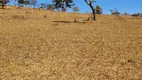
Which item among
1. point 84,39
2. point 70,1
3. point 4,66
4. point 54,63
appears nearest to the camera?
point 4,66

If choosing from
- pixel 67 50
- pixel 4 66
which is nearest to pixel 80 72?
pixel 4 66

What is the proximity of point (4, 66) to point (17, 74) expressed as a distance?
1283mm

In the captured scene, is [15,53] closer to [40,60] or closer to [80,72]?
[40,60]

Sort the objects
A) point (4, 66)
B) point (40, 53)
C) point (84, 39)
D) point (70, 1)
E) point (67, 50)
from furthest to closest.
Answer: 1. point (70, 1)
2. point (84, 39)
3. point (67, 50)
4. point (40, 53)
5. point (4, 66)

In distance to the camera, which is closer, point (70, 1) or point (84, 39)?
point (84, 39)

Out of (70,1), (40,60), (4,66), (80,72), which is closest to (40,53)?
(40,60)

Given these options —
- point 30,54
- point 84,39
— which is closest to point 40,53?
point 30,54

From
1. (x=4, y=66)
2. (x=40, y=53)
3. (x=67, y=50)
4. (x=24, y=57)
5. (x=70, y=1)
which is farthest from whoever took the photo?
(x=70, y=1)

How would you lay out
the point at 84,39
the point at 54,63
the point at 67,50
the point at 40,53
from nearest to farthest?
the point at 54,63 < the point at 40,53 < the point at 67,50 < the point at 84,39

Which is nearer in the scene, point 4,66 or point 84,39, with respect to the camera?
point 4,66

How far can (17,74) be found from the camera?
10.2m

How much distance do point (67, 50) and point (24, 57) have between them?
279cm

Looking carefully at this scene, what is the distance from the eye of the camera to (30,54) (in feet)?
45.0

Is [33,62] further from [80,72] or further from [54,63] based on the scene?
[80,72]
